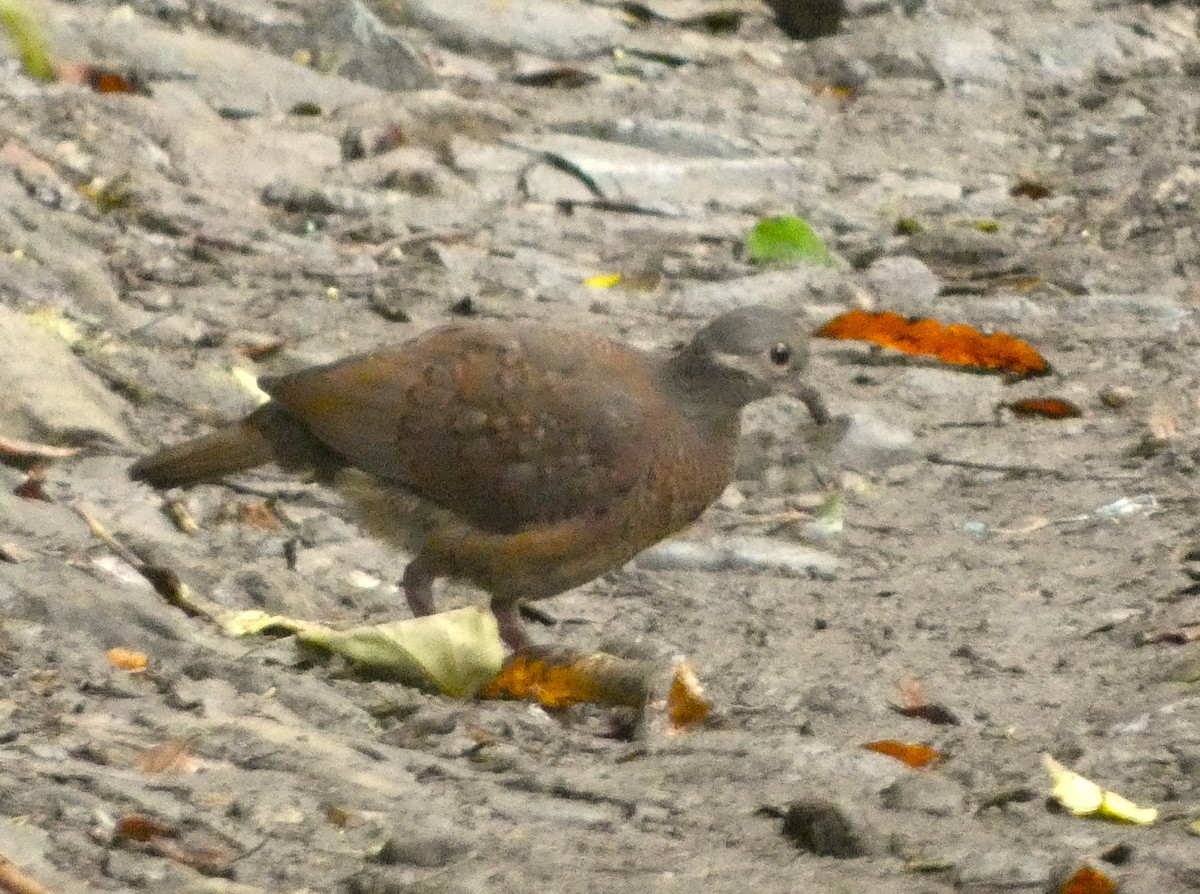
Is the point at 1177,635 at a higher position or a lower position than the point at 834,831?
lower

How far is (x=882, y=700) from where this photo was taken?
4750 mm

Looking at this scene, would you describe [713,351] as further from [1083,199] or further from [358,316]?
[1083,199]

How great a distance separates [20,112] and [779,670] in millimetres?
4488

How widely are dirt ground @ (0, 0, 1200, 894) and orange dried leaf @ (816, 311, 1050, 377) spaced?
0.09 meters

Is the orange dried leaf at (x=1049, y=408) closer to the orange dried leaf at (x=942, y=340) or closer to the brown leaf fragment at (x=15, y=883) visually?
the orange dried leaf at (x=942, y=340)

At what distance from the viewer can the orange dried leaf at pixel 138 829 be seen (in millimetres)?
3250

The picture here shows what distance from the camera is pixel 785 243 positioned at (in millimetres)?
8320

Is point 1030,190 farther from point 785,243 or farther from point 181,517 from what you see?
point 181,517

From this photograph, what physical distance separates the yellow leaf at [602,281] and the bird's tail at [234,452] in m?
2.85

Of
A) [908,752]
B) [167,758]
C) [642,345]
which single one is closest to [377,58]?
[642,345]

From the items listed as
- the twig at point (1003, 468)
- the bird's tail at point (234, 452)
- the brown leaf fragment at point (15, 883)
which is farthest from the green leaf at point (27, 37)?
the brown leaf fragment at point (15, 883)

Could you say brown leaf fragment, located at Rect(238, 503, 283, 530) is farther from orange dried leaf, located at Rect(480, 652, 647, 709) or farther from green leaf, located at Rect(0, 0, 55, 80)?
green leaf, located at Rect(0, 0, 55, 80)

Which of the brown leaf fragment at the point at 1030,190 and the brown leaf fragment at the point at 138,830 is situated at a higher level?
the brown leaf fragment at the point at 138,830

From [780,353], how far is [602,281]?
8.78 ft
